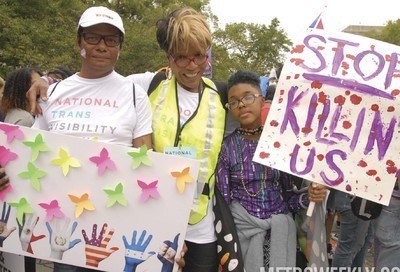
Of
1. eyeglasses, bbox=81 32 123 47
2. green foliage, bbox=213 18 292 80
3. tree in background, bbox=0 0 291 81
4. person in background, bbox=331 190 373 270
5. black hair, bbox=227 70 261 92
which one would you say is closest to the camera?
eyeglasses, bbox=81 32 123 47

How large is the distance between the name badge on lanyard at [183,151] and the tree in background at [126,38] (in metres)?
1.78

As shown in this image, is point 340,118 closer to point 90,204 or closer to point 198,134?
point 198,134

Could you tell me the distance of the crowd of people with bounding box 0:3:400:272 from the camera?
2.15 m

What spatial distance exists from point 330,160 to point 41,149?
4.63 feet

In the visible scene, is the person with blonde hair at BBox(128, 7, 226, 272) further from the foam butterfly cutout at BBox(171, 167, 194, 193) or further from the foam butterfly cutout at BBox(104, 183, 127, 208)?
the foam butterfly cutout at BBox(104, 183, 127, 208)

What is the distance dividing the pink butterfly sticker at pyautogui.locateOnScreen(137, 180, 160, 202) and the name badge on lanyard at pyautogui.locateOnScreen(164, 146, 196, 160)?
0.19 meters

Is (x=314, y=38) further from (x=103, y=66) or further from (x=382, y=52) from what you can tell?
(x=103, y=66)

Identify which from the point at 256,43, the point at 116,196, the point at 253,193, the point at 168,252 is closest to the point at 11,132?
the point at 116,196

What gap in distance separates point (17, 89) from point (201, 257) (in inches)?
81.3

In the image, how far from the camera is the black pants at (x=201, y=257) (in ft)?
7.50

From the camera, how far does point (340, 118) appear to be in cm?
224

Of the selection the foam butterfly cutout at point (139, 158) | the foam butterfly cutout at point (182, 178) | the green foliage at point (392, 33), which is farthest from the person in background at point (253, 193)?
the green foliage at point (392, 33)

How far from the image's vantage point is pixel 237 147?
2398 mm

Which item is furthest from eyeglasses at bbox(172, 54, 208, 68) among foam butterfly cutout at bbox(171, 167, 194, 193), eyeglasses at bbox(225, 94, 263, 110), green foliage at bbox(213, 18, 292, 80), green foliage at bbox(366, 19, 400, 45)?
green foliage at bbox(366, 19, 400, 45)
